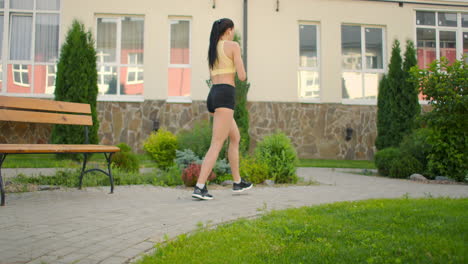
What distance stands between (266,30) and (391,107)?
178 inches

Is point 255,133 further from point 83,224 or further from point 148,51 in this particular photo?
point 83,224

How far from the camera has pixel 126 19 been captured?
11.8 metres

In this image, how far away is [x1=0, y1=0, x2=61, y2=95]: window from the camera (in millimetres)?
11453

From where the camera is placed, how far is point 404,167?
7383mm

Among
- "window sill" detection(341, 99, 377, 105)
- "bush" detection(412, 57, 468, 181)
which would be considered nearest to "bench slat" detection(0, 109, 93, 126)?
"bush" detection(412, 57, 468, 181)

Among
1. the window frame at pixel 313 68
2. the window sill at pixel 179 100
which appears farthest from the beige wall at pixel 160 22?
the window frame at pixel 313 68

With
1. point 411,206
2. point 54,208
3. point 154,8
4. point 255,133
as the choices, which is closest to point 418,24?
point 255,133

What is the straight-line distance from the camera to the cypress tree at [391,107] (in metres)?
10.4

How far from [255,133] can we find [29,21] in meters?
7.87

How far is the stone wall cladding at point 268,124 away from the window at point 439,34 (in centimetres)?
220

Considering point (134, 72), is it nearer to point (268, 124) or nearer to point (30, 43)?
point (30, 43)

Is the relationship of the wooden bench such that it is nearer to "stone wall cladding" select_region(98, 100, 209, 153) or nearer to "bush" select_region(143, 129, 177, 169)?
"bush" select_region(143, 129, 177, 169)

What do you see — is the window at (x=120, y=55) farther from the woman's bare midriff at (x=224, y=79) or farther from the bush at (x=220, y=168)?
the woman's bare midriff at (x=224, y=79)

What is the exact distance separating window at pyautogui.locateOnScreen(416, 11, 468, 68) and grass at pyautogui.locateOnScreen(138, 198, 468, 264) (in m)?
11.5
